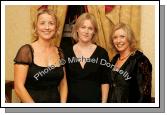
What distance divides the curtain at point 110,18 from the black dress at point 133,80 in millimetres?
132

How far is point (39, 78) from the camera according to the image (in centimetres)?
172

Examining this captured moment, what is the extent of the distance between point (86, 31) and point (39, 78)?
17.2 inches

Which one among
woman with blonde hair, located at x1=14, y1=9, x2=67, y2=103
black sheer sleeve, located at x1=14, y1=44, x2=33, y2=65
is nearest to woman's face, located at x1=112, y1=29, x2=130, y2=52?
woman with blonde hair, located at x1=14, y1=9, x2=67, y2=103

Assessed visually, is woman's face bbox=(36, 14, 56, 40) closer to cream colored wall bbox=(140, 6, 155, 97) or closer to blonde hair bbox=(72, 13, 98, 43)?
blonde hair bbox=(72, 13, 98, 43)

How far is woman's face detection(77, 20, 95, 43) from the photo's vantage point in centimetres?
172

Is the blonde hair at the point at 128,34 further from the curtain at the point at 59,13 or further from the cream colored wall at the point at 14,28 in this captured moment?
the cream colored wall at the point at 14,28

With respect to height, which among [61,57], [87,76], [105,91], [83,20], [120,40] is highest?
[83,20]

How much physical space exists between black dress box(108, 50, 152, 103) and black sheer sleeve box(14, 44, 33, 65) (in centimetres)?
55

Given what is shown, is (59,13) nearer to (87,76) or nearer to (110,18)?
(110,18)

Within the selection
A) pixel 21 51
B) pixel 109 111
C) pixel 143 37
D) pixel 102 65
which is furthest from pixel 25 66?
pixel 143 37

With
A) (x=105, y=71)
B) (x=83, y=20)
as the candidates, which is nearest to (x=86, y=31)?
(x=83, y=20)

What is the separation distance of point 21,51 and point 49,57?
0.19m

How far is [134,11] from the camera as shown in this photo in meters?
1.73

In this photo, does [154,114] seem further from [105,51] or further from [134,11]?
[134,11]
